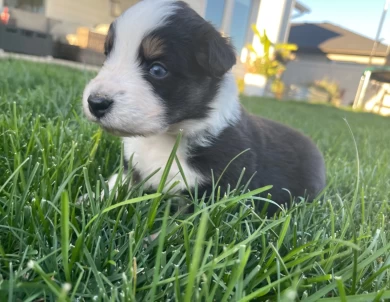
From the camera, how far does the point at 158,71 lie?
1.64 meters

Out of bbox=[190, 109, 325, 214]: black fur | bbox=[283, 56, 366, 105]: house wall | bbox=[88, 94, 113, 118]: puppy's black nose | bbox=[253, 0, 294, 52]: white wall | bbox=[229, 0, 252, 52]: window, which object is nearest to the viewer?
bbox=[88, 94, 113, 118]: puppy's black nose

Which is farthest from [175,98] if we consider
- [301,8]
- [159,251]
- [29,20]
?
[301,8]

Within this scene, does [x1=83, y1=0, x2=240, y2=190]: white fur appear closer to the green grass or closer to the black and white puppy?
the black and white puppy

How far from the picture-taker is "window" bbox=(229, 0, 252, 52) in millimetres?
11648

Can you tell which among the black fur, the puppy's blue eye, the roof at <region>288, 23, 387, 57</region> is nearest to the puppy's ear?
the puppy's blue eye

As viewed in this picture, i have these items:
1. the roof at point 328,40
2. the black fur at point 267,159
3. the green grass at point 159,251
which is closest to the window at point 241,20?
the roof at point 328,40

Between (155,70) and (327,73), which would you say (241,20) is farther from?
(155,70)

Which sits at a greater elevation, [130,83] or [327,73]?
[130,83]

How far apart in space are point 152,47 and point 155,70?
0.10m

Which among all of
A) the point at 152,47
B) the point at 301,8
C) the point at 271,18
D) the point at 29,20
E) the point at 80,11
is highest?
the point at 301,8

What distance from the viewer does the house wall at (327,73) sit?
17.7m

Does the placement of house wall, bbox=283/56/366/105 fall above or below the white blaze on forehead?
below

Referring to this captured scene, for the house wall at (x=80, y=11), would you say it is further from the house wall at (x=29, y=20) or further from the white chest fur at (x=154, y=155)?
the white chest fur at (x=154, y=155)

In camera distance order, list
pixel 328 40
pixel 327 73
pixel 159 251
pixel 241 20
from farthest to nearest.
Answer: pixel 328 40 < pixel 327 73 < pixel 241 20 < pixel 159 251
